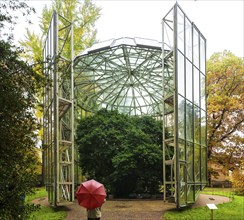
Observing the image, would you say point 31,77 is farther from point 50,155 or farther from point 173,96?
point 50,155

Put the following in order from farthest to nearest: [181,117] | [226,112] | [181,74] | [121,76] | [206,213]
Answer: [121,76], [226,112], [181,74], [181,117], [206,213]

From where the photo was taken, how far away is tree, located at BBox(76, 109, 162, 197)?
74.0ft

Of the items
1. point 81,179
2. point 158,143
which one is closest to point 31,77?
point 158,143

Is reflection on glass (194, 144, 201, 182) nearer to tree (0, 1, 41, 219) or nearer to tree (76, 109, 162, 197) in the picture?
tree (76, 109, 162, 197)

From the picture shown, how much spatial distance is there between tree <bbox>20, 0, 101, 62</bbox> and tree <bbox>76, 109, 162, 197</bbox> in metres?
6.88

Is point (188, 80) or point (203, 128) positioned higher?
point (188, 80)

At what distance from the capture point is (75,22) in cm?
2895

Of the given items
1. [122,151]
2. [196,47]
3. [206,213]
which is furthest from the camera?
[122,151]

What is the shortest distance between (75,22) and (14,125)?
72.5ft

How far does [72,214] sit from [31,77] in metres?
8.80

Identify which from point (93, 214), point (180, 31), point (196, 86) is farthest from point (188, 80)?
point (93, 214)

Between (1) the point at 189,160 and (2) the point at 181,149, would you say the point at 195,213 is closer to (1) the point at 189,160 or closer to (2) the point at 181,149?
(1) the point at 189,160

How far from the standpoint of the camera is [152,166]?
2305cm

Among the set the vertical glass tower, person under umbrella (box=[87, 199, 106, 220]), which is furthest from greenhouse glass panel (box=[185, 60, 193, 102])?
person under umbrella (box=[87, 199, 106, 220])
